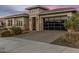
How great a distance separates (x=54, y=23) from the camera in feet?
21.1

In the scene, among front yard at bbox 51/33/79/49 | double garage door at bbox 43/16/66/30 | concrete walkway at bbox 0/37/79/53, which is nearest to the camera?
concrete walkway at bbox 0/37/79/53

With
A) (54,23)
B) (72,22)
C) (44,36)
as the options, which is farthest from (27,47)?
(72,22)

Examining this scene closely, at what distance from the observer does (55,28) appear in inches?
252

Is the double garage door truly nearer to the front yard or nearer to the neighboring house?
the neighboring house

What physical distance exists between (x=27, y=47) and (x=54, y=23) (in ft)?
5.04

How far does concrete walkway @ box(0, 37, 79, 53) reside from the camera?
5.54 metres

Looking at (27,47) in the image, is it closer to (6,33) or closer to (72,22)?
(6,33)

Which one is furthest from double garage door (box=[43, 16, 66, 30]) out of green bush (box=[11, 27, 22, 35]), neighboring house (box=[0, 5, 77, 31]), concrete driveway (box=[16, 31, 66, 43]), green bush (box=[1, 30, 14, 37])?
green bush (box=[1, 30, 14, 37])

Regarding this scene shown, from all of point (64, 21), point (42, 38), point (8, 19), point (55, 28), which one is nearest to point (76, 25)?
point (64, 21)

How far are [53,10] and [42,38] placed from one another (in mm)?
1167

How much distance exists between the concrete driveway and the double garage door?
20cm
